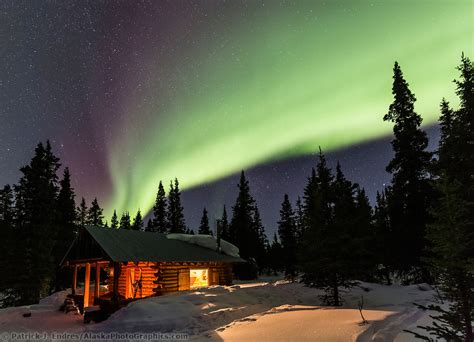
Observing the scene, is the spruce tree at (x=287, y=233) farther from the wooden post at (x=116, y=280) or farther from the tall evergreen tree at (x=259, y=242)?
the wooden post at (x=116, y=280)

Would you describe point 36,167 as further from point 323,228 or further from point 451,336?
point 451,336

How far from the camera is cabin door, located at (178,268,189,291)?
24.8 meters

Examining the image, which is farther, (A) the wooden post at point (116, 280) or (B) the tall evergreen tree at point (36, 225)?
(B) the tall evergreen tree at point (36, 225)

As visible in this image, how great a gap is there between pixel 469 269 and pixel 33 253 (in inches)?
1419

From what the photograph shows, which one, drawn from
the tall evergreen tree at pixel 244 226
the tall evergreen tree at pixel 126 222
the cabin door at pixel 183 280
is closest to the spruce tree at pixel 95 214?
the tall evergreen tree at pixel 126 222

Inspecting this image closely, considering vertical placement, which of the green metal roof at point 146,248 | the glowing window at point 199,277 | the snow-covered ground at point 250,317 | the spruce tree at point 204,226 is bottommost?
the snow-covered ground at point 250,317

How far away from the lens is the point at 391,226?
97.9 ft

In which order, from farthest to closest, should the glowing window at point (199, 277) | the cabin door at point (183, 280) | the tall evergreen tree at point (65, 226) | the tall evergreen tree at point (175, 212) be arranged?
the tall evergreen tree at point (175, 212) < the tall evergreen tree at point (65, 226) < the glowing window at point (199, 277) < the cabin door at point (183, 280)

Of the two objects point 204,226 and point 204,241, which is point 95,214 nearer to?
point 204,226

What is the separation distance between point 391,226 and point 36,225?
112 feet

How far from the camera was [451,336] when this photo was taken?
27.8ft

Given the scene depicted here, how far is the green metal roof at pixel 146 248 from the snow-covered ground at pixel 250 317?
3.28 metres

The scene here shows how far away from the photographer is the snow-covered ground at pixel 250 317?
11.9 metres

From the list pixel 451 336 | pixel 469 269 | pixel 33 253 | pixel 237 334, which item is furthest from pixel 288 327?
pixel 33 253
